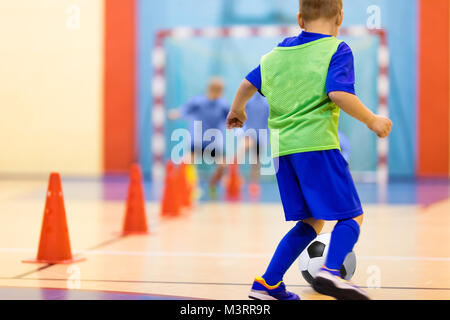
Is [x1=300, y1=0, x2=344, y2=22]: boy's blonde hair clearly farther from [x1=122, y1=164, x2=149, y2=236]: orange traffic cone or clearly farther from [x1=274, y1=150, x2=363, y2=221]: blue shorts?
[x1=122, y1=164, x2=149, y2=236]: orange traffic cone

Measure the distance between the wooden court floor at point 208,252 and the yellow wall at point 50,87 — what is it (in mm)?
5648

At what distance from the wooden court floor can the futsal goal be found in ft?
15.7

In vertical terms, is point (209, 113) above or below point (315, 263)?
above

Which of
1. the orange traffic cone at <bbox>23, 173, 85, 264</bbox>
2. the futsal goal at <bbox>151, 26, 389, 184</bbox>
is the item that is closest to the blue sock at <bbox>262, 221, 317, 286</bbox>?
the orange traffic cone at <bbox>23, 173, 85, 264</bbox>

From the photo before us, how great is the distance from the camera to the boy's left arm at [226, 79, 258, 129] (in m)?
3.09

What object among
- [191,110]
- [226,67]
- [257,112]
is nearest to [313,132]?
[191,110]

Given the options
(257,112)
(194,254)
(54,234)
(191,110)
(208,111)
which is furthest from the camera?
(257,112)

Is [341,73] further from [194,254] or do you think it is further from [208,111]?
[208,111]

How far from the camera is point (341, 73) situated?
9.15 feet

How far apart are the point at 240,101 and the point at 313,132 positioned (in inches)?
16.7

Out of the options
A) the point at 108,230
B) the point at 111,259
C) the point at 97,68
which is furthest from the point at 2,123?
the point at 111,259

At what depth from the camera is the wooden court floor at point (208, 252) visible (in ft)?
11.4

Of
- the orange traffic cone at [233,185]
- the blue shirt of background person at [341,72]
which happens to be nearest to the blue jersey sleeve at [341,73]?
the blue shirt of background person at [341,72]

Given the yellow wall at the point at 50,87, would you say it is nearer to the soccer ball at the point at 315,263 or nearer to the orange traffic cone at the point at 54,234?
the orange traffic cone at the point at 54,234
